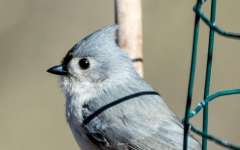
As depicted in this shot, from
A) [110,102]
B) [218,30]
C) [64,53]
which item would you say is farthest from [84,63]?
[64,53]

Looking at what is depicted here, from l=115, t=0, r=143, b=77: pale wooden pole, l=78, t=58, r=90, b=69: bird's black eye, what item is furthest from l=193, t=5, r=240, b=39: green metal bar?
l=78, t=58, r=90, b=69: bird's black eye

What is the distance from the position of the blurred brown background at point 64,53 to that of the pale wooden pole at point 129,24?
7.79ft

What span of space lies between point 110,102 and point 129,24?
497mm

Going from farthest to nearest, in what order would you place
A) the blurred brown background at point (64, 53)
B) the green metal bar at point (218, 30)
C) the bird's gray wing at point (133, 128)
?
1. the blurred brown background at point (64, 53)
2. the bird's gray wing at point (133, 128)
3. the green metal bar at point (218, 30)

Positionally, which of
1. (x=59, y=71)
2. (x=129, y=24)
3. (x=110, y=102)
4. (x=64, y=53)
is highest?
(x=129, y=24)

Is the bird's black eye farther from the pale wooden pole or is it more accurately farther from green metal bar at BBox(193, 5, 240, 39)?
green metal bar at BBox(193, 5, 240, 39)

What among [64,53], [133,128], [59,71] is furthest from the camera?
[64,53]

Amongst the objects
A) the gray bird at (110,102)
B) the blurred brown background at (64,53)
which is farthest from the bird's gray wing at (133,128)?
the blurred brown background at (64,53)

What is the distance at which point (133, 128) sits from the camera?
3205 mm

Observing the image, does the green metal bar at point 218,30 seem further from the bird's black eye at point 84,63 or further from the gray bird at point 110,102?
the bird's black eye at point 84,63

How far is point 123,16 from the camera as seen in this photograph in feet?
10.6

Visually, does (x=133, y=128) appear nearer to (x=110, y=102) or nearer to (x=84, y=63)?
(x=110, y=102)

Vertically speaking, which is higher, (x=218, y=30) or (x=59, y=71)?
(x=218, y=30)

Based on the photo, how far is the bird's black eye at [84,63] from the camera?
350cm
